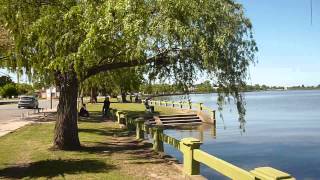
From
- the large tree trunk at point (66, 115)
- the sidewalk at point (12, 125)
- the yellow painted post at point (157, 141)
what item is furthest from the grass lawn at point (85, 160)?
the sidewalk at point (12, 125)

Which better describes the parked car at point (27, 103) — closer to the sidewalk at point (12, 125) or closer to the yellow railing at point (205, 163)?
the sidewalk at point (12, 125)

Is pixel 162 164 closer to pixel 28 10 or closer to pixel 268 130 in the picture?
pixel 28 10

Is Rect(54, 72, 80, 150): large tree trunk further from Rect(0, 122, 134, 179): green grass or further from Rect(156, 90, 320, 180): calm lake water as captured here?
Rect(156, 90, 320, 180): calm lake water

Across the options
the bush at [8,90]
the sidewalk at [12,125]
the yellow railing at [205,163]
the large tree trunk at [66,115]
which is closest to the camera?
the yellow railing at [205,163]

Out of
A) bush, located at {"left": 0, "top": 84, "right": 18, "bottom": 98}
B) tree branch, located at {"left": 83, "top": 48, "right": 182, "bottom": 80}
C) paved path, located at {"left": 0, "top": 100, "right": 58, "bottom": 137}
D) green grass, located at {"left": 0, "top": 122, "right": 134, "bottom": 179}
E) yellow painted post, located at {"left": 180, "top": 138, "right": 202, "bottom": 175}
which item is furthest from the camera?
bush, located at {"left": 0, "top": 84, "right": 18, "bottom": 98}

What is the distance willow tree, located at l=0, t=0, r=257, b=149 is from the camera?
484 inches

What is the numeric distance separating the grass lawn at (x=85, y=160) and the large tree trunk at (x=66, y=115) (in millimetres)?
536

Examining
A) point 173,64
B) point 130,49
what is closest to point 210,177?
point 173,64

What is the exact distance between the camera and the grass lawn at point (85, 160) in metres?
12.1

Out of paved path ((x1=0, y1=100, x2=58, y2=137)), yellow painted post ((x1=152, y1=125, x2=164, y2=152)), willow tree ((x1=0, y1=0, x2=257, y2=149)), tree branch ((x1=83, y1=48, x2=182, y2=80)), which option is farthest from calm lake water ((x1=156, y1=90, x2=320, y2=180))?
paved path ((x1=0, y1=100, x2=58, y2=137))

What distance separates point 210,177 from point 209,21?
6207 mm

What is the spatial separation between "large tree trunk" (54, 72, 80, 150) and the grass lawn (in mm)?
536

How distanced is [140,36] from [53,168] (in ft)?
14.2

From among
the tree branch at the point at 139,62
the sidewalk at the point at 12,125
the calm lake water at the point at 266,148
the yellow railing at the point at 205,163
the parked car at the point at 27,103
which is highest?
the tree branch at the point at 139,62
